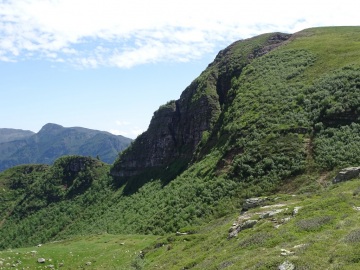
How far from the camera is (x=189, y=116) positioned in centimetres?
12781

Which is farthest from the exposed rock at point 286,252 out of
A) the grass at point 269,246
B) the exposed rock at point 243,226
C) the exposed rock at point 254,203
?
the exposed rock at point 254,203

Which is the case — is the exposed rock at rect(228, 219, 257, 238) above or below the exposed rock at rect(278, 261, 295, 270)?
below

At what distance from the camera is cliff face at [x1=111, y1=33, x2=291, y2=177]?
121 meters

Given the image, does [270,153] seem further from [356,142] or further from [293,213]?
[293,213]

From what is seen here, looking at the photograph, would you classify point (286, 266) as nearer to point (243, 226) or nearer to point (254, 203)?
point (243, 226)

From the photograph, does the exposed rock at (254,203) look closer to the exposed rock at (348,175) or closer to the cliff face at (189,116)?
the exposed rock at (348,175)

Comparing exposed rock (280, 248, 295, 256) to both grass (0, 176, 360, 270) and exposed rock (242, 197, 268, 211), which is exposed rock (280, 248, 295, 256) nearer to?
grass (0, 176, 360, 270)

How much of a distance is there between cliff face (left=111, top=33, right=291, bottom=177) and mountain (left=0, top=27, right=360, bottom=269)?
0.60m

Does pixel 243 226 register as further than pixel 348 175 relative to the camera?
No

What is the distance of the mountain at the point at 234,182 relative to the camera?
2475 centimetres

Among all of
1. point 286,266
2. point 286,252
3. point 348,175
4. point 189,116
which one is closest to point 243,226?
point 286,252

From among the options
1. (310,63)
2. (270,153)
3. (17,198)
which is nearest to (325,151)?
(270,153)

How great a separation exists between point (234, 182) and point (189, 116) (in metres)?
70.6

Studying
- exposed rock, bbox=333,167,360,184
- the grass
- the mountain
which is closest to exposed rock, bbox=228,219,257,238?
the mountain
